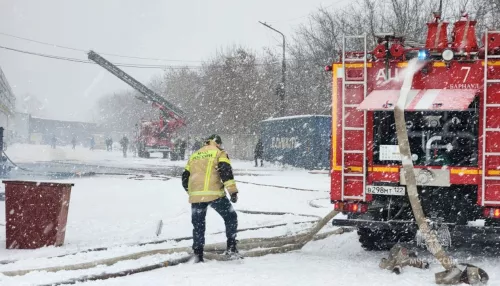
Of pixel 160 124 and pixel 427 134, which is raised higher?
pixel 160 124

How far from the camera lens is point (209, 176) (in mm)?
7633

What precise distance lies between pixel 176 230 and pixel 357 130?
14.4 feet

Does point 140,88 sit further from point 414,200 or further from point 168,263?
point 414,200

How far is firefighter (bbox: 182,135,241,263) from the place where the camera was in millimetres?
7547

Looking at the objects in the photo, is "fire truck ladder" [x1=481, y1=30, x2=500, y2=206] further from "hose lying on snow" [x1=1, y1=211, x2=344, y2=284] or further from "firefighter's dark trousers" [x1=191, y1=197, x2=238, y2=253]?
"firefighter's dark trousers" [x1=191, y1=197, x2=238, y2=253]

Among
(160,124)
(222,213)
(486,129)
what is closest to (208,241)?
(222,213)

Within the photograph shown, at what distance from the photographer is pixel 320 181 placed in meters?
22.1

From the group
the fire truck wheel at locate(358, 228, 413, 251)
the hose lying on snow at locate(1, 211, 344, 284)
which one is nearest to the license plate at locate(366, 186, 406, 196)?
the hose lying on snow at locate(1, 211, 344, 284)

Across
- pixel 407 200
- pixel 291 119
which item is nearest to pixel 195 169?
pixel 407 200

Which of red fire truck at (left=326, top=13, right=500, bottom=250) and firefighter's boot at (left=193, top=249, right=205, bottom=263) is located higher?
red fire truck at (left=326, top=13, right=500, bottom=250)

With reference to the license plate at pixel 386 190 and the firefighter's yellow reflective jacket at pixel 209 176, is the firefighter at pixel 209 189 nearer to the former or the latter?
the firefighter's yellow reflective jacket at pixel 209 176

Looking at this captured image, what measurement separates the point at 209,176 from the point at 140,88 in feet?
117

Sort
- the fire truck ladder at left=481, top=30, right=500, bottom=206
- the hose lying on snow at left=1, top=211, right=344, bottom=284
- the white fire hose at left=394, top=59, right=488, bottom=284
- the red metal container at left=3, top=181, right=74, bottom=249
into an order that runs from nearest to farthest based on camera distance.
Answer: the white fire hose at left=394, top=59, right=488, bottom=284 < the hose lying on snow at left=1, top=211, right=344, bottom=284 < the fire truck ladder at left=481, top=30, right=500, bottom=206 < the red metal container at left=3, top=181, right=74, bottom=249

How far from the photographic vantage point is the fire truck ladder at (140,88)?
131ft
